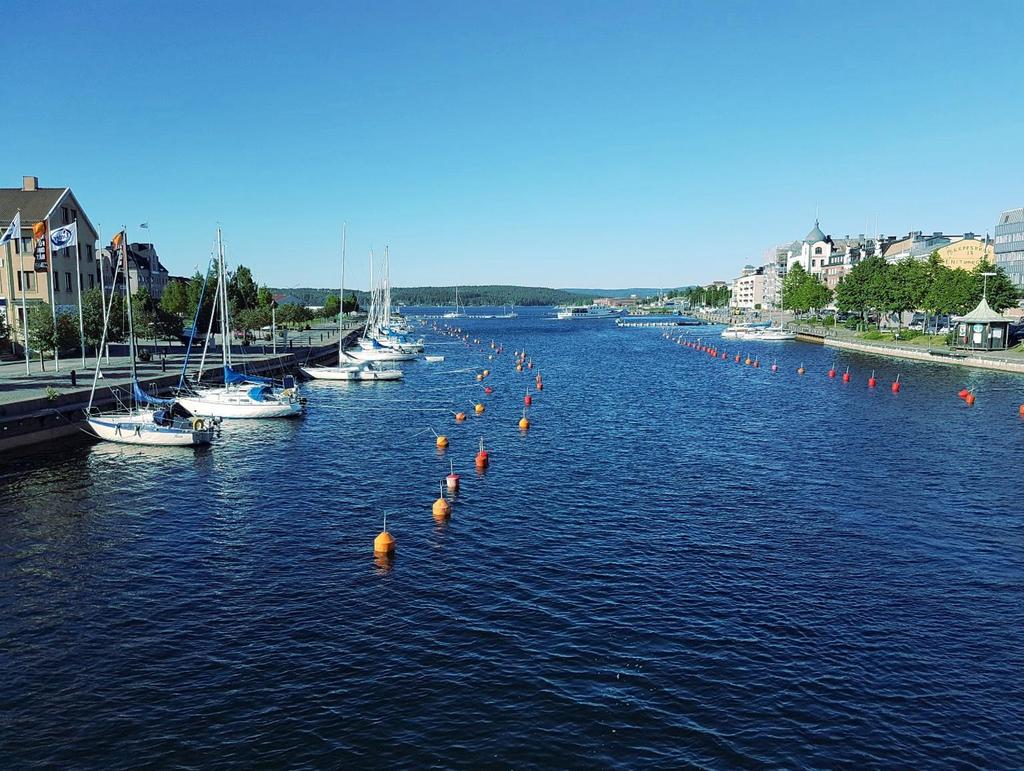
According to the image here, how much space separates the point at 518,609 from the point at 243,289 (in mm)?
138240

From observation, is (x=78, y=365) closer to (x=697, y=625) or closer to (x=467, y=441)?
(x=467, y=441)

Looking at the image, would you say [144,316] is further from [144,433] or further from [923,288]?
[923,288]

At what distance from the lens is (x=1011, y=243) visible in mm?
176125

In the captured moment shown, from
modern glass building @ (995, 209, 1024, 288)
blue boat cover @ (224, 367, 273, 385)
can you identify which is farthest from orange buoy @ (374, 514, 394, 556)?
modern glass building @ (995, 209, 1024, 288)

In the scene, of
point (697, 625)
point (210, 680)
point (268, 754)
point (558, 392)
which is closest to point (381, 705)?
point (268, 754)

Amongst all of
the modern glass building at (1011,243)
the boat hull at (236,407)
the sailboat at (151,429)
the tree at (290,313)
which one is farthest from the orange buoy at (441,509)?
the modern glass building at (1011,243)

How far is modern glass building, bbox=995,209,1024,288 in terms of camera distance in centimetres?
17238

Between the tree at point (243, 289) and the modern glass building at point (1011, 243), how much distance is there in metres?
174

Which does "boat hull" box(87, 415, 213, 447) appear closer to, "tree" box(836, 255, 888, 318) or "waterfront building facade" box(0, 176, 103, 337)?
"waterfront building facade" box(0, 176, 103, 337)

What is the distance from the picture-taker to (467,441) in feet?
206

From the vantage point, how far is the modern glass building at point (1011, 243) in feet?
566

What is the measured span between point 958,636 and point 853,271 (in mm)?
184486

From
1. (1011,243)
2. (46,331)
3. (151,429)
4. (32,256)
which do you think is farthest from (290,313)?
(1011,243)

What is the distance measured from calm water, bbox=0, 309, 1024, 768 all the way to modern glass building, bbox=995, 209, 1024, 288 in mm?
146124
